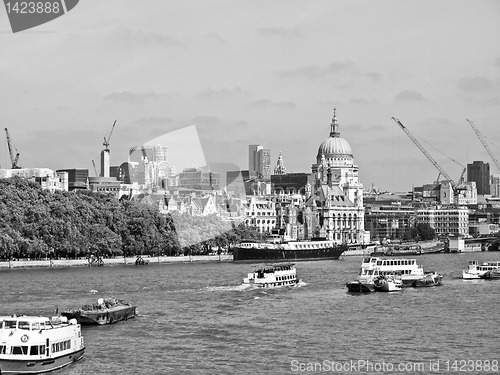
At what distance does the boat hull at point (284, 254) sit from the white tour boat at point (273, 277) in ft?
143

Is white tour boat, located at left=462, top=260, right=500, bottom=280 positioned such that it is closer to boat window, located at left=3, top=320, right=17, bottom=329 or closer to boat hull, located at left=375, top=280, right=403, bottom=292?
boat hull, located at left=375, top=280, right=403, bottom=292

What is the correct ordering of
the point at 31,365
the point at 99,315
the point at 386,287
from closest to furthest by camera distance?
the point at 31,365
the point at 99,315
the point at 386,287

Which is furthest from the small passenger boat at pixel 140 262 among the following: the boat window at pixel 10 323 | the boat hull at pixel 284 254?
the boat window at pixel 10 323

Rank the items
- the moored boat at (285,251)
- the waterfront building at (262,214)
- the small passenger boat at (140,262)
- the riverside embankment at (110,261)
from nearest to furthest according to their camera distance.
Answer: the riverside embankment at (110,261), the small passenger boat at (140,262), the moored boat at (285,251), the waterfront building at (262,214)

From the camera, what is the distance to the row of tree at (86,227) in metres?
106

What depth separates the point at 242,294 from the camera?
237ft

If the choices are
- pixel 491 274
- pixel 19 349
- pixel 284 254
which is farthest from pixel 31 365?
pixel 284 254

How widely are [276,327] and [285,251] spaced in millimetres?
79182

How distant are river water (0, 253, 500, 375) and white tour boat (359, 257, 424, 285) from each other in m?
2.48

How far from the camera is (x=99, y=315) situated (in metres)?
55.0

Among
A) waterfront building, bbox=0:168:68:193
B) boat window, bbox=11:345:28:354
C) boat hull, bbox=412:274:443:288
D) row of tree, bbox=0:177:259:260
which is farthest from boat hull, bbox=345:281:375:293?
waterfront building, bbox=0:168:68:193

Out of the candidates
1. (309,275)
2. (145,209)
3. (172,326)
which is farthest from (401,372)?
(145,209)

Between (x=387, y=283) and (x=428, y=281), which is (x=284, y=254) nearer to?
(x=428, y=281)

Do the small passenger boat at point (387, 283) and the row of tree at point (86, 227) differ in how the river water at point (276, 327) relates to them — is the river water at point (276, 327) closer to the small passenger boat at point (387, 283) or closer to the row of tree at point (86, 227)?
the small passenger boat at point (387, 283)
